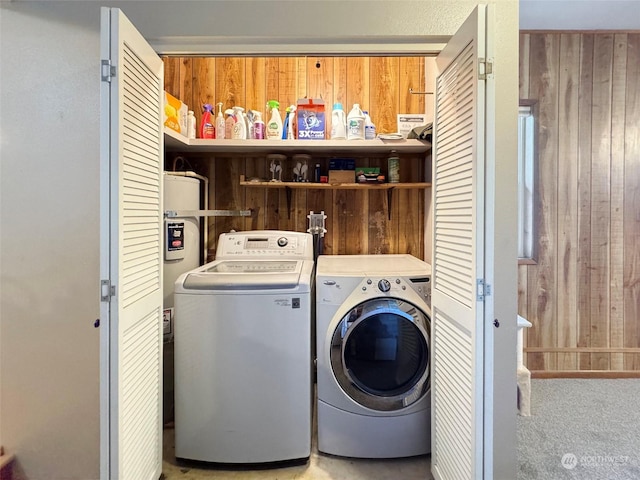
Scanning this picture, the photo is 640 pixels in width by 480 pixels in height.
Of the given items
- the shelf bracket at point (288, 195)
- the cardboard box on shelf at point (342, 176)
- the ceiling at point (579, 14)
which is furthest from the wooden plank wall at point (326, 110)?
the ceiling at point (579, 14)

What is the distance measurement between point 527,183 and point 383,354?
5.97ft

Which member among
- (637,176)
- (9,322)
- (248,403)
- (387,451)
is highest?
(637,176)

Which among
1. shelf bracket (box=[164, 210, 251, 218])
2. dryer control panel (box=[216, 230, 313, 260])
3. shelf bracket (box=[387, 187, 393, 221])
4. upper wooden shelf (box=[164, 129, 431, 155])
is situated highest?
upper wooden shelf (box=[164, 129, 431, 155])

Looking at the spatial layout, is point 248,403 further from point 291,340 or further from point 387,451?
point 387,451

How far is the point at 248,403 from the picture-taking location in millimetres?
1576

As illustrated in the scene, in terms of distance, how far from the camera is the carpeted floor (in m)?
1.62

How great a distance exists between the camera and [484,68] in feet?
3.50

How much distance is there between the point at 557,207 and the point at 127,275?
2770 millimetres

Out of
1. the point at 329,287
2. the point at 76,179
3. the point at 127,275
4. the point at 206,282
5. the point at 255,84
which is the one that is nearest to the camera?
the point at 127,275

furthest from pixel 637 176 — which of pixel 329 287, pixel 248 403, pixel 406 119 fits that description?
pixel 248 403

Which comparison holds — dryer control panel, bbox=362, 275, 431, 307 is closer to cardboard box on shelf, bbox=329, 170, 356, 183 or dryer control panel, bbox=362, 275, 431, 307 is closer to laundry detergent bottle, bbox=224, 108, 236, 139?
cardboard box on shelf, bbox=329, 170, 356, 183

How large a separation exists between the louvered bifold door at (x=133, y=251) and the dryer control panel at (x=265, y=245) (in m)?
0.71

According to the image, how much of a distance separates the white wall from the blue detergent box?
729mm

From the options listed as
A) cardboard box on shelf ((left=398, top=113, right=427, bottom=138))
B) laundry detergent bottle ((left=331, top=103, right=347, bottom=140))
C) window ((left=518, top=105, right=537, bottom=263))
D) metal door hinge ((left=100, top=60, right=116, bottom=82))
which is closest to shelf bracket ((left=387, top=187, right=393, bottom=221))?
cardboard box on shelf ((left=398, top=113, right=427, bottom=138))
